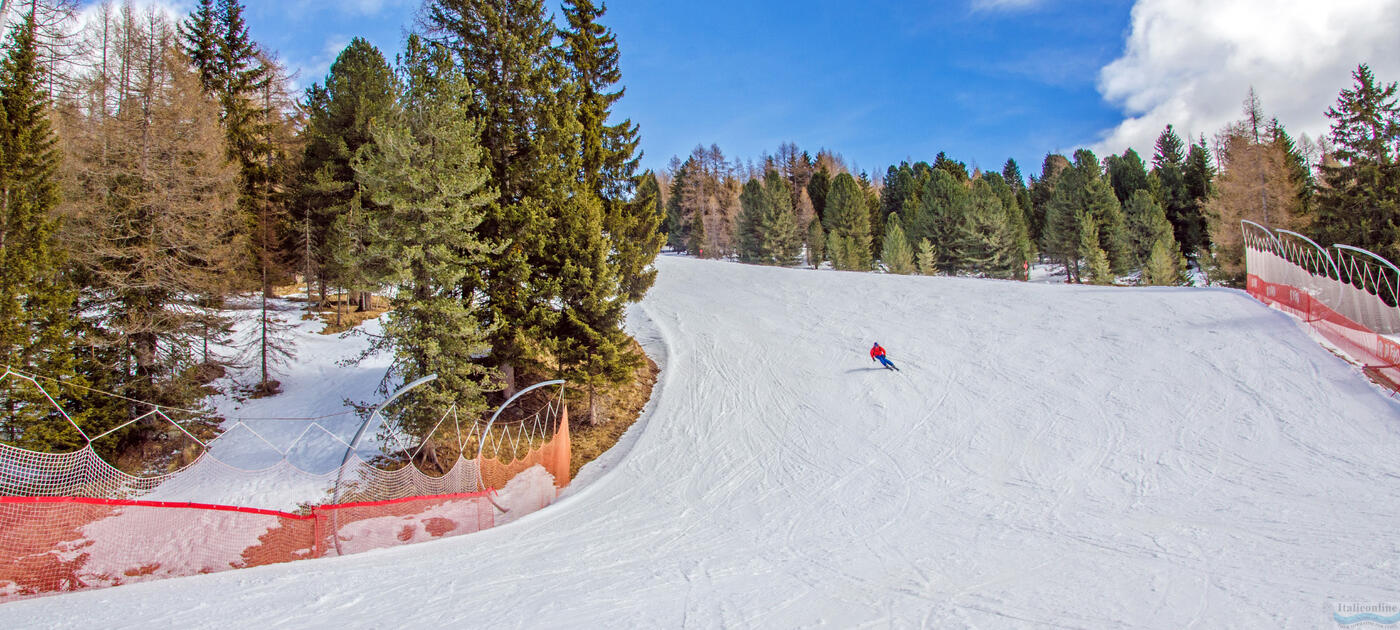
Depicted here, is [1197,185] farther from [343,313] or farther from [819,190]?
[343,313]

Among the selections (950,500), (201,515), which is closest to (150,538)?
(201,515)

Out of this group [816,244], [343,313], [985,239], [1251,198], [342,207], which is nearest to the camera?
[342,207]

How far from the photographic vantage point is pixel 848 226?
58.4m

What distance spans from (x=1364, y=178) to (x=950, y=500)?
98.3 ft

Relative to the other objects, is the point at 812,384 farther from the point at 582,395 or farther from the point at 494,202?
the point at 494,202

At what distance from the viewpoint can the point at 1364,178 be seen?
26.5 m

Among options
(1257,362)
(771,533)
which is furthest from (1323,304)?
(771,533)

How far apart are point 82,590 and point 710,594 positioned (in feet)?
26.3

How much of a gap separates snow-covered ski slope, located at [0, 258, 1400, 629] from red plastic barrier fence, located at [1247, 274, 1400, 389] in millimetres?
534

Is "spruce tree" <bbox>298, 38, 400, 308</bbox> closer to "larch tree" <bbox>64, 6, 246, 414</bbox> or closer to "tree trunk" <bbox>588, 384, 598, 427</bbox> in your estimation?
"larch tree" <bbox>64, 6, 246, 414</bbox>

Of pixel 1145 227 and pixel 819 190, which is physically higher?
pixel 819 190

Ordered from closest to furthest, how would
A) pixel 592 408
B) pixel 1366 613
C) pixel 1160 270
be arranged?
pixel 1366 613 < pixel 592 408 < pixel 1160 270

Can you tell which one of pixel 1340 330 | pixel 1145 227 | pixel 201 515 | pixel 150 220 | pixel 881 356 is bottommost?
pixel 201 515

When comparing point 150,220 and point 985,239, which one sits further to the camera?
point 985,239
